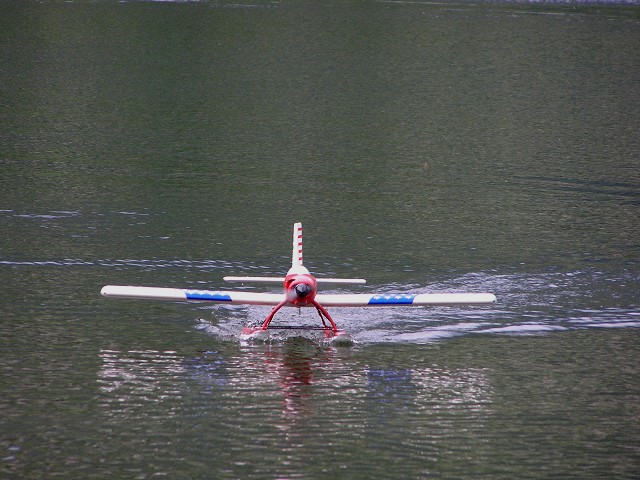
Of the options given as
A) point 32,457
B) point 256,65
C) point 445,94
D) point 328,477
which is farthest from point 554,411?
point 256,65

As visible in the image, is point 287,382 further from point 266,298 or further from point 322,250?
point 322,250

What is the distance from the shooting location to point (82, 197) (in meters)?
28.1

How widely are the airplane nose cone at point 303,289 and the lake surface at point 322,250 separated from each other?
3.78 feet

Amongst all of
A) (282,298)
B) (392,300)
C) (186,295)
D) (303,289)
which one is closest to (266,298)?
(282,298)

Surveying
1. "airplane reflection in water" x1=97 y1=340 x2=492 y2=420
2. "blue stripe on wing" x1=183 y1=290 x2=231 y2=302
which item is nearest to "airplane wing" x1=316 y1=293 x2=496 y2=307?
"airplane reflection in water" x1=97 y1=340 x2=492 y2=420

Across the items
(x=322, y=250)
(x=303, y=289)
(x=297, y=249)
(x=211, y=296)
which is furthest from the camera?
(x=322, y=250)

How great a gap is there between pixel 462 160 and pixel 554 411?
18.8 metres

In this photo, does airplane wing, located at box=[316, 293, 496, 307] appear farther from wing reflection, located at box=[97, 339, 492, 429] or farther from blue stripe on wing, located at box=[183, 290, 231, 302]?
blue stripe on wing, located at box=[183, 290, 231, 302]

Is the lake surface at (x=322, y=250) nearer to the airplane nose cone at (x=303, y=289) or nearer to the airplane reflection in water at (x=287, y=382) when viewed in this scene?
the airplane reflection in water at (x=287, y=382)

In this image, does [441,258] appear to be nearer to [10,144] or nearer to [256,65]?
[10,144]

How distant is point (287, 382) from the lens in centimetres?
1667

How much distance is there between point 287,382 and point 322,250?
7873mm

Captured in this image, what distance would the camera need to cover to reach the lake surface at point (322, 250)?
15.1 meters

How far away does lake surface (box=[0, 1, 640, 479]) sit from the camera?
49.4 feet
